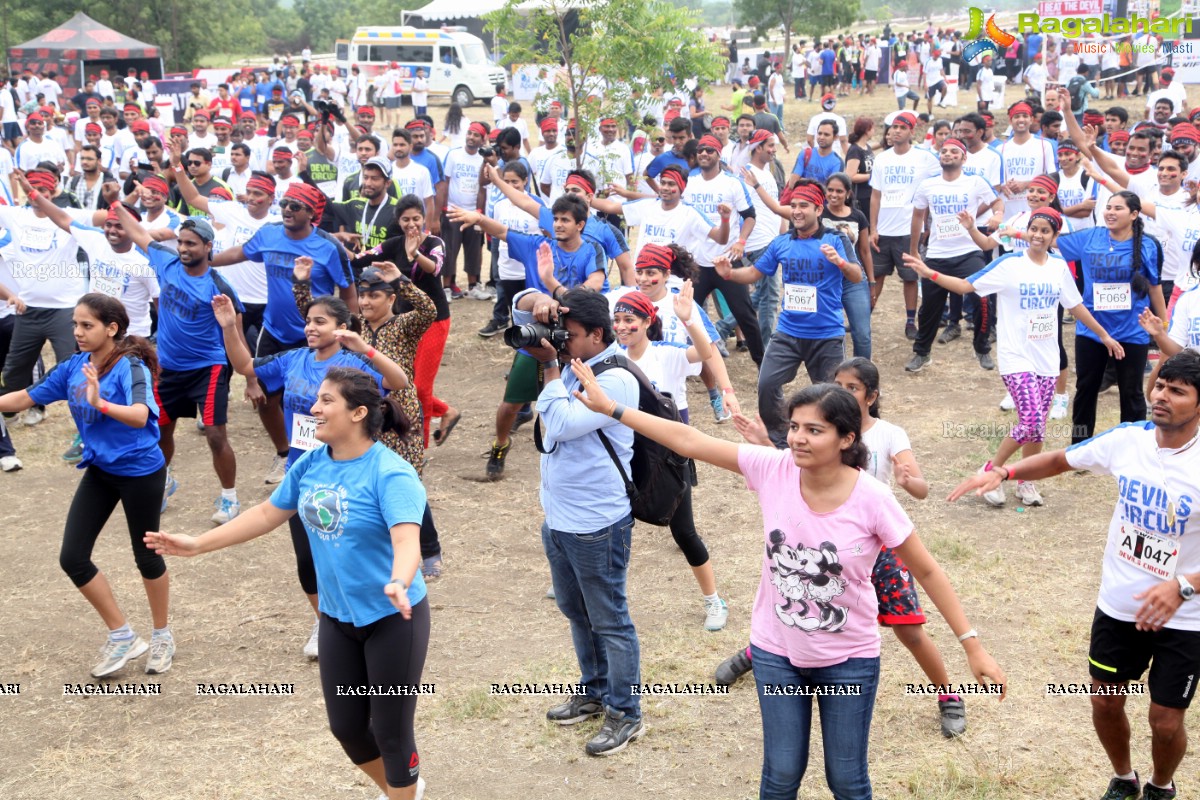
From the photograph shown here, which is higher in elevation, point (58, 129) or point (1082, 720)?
point (58, 129)

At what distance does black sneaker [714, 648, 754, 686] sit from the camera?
598cm

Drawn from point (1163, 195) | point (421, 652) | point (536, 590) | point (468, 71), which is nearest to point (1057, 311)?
point (1163, 195)

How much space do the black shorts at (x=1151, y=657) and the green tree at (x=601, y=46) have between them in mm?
8983

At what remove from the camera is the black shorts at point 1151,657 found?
4367 millimetres

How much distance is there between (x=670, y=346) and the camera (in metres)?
6.94

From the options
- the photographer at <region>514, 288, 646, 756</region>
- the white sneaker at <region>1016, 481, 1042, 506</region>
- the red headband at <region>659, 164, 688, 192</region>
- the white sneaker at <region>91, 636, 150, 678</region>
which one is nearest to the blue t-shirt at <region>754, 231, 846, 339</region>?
the white sneaker at <region>1016, 481, 1042, 506</region>

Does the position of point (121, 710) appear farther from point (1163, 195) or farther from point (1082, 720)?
point (1163, 195)

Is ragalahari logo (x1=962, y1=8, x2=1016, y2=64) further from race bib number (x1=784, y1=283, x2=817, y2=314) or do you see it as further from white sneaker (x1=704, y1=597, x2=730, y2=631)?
white sneaker (x1=704, y1=597, x2=730, y2=631)

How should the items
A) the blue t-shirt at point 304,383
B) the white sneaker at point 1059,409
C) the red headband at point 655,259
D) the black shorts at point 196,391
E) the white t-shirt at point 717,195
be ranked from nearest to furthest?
the blue t-shirt at point 304,383, the red headband at point 655,259, the black shorts at point 196,391, the white sneaker at point 1059,409, the white t-shirt at point 717,195

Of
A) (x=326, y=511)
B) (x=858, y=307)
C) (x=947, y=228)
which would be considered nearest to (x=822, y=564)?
(x=326, y=511)

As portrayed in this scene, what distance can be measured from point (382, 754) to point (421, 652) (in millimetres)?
433

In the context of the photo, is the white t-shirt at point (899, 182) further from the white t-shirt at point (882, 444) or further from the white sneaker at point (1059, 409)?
the white t-shirt at point (882, 444)

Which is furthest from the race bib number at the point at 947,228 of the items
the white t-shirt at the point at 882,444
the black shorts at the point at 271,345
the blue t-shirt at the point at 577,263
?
the white t-shirt at the point at 882,444

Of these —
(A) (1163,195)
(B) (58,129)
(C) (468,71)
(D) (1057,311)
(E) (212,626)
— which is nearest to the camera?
(E) (212,626)
